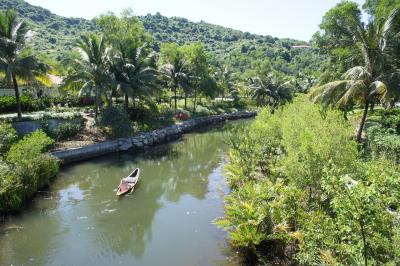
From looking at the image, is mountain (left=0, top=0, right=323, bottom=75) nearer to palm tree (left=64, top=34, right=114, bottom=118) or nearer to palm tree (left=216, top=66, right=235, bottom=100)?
palm tree (left=216, top=66, right=235, bottom=100)

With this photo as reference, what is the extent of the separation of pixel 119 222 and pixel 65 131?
13.8 metres

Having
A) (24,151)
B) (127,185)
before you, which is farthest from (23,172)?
(127,185)

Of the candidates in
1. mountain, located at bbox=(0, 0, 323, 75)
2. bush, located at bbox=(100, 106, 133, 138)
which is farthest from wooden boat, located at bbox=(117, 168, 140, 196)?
mountain, located at bbox=(0, 0, 323, 75)

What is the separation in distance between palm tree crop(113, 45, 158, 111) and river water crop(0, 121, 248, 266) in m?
9.28

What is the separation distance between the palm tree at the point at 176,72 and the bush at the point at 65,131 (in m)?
16.4

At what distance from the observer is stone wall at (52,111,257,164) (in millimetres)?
25411

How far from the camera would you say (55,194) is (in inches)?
766

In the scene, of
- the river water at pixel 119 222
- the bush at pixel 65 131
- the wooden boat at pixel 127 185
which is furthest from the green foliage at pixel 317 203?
the bush at pixel 65 131

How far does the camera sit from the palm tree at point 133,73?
107ft

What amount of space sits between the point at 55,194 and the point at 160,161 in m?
9.83

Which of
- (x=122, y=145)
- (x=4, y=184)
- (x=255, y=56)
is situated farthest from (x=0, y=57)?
(x=255, y=56)

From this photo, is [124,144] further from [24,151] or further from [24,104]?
[24,151]

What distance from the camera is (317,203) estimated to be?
1241 cm

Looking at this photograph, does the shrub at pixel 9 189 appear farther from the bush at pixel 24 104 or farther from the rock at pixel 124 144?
the bush at pixel 24 104
